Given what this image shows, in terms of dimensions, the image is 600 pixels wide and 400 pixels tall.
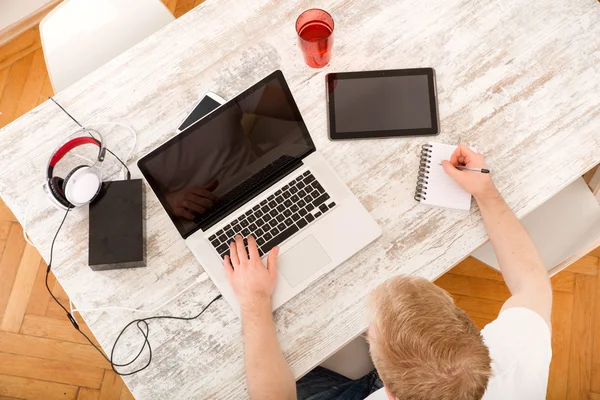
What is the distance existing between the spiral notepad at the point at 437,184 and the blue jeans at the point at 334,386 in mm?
A: 498

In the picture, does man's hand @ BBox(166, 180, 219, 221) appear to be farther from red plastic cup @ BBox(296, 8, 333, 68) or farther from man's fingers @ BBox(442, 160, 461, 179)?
man's fingers @ BBox(442, 160, 461, 179)

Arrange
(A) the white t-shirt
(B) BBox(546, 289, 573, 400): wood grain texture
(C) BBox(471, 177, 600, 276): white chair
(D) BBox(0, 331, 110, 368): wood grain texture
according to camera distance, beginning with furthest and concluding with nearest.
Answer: (D) BBox(0, 331, 110, 368): wood grain texture < (B) BBox(546, 289, 573, 400): wood grain texture < (C) BBox(471, 177, 600, 276): white chair < (A) the white t-shirt

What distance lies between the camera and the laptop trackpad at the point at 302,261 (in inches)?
45.6

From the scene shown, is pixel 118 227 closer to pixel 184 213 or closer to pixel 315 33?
pixel 184 213

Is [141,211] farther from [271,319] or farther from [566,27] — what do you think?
[566,27]

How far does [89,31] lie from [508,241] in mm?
1285

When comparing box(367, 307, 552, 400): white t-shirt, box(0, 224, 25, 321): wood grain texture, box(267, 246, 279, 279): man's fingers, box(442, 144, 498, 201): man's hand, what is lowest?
box(367, 307, 552, 400): white t-shirt

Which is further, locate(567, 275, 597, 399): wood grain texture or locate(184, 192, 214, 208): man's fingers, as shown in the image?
locate(567, 275, 597, 399): wood grain texture

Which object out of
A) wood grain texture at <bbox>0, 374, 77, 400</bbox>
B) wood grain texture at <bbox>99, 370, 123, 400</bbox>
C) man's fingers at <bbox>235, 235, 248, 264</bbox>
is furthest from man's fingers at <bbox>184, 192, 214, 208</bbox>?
wood grain texture at <bbox>0, 374, 77, 400</bbox>

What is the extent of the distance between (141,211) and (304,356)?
50 cm

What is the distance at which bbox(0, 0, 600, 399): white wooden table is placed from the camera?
1144mm

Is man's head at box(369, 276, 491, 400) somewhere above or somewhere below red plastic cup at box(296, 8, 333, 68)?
below

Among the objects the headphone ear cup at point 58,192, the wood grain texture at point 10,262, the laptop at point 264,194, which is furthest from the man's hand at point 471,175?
the wood grain texture at point 10,262

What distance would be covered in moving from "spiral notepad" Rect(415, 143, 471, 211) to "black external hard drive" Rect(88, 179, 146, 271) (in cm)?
66
